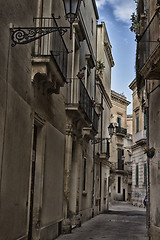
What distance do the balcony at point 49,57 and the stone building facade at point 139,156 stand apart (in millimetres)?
22845

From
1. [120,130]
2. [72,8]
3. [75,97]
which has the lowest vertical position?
[75,97]

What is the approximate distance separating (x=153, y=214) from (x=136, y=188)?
82.4ft

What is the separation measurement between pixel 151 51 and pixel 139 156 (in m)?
25.0

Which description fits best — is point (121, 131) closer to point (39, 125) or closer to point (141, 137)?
point (141, 137)

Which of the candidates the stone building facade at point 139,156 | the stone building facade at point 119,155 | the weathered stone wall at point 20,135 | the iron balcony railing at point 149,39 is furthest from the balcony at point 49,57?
the stone building facade at point 119,155

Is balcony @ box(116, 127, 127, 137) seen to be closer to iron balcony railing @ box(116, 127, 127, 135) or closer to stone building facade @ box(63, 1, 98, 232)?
iron balcony railing @ box(116, 127, 127, 135)

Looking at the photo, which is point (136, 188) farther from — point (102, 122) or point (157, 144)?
point (157, 144)

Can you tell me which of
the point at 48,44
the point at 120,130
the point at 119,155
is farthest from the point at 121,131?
the point at 48,44

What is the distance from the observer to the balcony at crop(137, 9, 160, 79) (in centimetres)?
837

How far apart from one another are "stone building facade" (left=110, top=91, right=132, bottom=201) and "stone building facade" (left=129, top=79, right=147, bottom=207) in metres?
10.3

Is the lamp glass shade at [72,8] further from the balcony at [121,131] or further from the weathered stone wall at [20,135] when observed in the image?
the balcony at [121,131]

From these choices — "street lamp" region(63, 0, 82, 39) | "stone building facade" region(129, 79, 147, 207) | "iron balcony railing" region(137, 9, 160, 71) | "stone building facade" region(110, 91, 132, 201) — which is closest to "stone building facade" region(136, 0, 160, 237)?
"iron balcony railing" region(137, 9, 160, 71)

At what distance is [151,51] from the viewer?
32.8 feet

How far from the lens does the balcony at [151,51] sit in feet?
27.5
